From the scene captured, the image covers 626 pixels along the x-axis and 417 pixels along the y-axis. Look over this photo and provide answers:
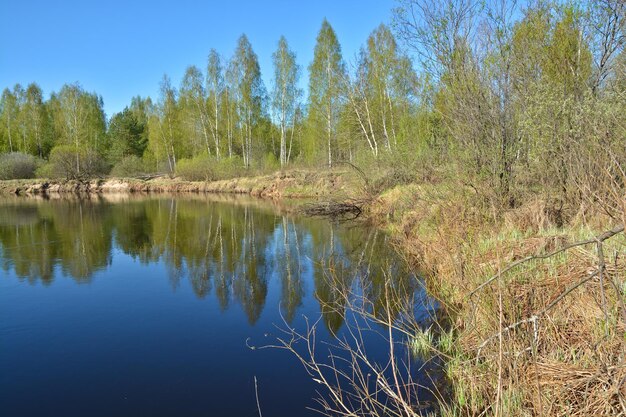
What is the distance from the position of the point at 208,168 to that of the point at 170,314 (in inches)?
1371

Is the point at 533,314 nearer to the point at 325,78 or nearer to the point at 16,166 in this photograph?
the point at 325,78

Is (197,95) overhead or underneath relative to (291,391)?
overhead

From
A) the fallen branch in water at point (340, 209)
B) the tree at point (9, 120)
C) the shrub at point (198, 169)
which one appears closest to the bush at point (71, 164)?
the tree at point (9, 120)

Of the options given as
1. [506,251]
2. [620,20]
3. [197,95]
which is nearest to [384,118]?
[620,20]

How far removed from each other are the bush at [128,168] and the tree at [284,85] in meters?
20.1

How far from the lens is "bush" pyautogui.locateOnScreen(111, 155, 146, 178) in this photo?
48.3 meters

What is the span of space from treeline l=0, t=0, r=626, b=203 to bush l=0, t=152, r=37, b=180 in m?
2.51

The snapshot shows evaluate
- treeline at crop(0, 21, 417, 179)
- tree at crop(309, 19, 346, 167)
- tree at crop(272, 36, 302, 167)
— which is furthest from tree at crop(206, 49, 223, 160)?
tree at crop(309, 19, 346, 167)

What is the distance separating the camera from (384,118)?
23.7 metres

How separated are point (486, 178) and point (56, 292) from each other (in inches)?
376

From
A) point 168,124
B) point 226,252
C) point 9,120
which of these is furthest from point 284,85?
point 9,120

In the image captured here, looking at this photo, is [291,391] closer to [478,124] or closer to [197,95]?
[478,124]

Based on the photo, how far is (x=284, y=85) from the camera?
37.6 meters

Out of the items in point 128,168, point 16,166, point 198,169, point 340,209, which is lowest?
point 340,209
